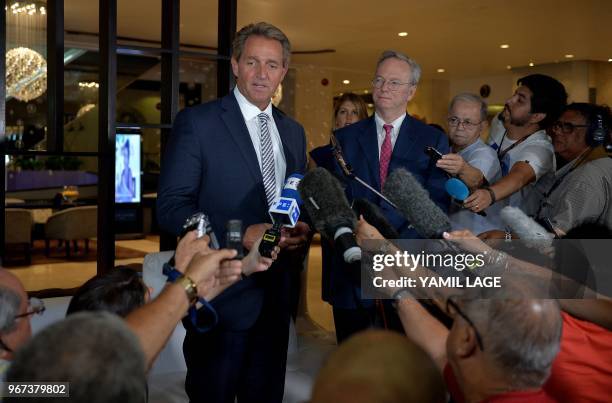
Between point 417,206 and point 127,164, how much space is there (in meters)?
9.13

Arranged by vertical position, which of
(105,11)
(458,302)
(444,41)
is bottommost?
(458,302)

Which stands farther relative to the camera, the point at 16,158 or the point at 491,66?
the point at 491,66

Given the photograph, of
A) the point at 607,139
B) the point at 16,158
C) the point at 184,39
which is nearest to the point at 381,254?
the point at 607,139

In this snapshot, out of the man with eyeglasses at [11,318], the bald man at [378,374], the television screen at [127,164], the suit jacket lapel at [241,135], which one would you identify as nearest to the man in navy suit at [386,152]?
the suit jacket lapel at [241,135]

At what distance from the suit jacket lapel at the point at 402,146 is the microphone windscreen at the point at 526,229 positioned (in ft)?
1.85

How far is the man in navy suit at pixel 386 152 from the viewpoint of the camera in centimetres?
229

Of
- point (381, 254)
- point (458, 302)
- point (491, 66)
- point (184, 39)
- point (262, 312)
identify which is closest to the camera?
point (458, 302)

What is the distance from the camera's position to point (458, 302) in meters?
1.38

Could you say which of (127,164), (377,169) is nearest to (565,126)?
(377,169)

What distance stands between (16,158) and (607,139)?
10628 mm

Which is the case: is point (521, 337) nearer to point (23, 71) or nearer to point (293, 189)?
point (293, 189)

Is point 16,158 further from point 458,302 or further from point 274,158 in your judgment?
point 458,302

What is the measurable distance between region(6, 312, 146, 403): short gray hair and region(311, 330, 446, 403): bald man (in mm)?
297

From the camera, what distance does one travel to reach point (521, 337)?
1.24 metres
